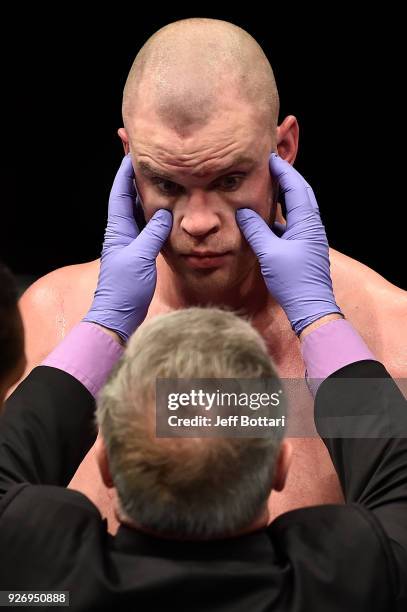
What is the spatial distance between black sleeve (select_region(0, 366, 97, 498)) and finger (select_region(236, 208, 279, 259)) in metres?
0.36

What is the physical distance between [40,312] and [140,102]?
1.49 feet

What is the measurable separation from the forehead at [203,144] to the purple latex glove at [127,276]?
0.09m

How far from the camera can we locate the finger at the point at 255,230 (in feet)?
4.87

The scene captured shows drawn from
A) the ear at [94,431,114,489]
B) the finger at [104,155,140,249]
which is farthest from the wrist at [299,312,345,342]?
the ear at [94,431,114,489]

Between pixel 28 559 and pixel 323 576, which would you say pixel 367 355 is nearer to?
pixel 323 576

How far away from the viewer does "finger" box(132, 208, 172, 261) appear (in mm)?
1495

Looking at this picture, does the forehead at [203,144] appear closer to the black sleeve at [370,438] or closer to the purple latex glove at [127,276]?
the purple latex glove at [127,276]

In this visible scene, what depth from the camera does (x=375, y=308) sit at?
1.68m

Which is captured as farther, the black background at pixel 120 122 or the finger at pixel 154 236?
the black background at pixel 120 122


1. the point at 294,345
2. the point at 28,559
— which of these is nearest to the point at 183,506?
the point at 28,559

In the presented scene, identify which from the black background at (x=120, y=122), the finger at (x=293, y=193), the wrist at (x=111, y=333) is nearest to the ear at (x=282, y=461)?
the wrist at (x=111, y=333)

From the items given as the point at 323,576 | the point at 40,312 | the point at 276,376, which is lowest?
the point at 40,312

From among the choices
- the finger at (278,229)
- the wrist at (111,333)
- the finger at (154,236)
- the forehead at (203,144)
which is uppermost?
the forehead at (203,144)

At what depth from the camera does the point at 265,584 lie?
38.6 inches
